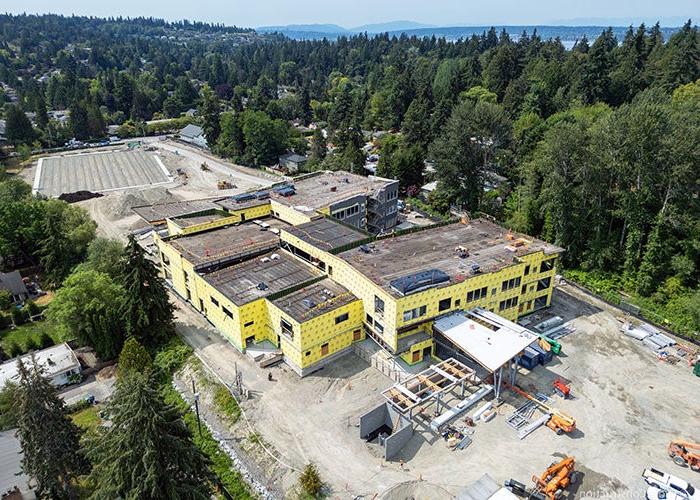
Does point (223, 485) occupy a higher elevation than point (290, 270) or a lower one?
lower

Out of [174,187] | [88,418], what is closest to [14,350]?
[88,418]

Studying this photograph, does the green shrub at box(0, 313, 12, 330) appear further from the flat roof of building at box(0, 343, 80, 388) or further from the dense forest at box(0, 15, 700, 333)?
the dense forest at box(0, 15, 700, 333)

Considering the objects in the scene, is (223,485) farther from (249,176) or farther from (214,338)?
(249,176)

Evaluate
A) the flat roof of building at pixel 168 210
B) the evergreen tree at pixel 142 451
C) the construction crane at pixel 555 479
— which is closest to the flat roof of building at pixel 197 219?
the flat roof of building at pixel 168 210

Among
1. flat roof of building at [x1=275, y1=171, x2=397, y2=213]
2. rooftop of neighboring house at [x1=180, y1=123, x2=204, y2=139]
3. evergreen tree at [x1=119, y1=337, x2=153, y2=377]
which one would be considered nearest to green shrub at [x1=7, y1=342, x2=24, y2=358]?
evergreen tree at [x1=119, y1=337, x2=153, y2=377]

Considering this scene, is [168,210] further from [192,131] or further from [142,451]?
[192,131]

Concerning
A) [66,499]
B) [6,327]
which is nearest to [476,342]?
[66,499]

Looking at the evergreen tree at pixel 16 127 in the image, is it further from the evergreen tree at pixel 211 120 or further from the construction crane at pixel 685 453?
the construction crane at pixel 685 453
